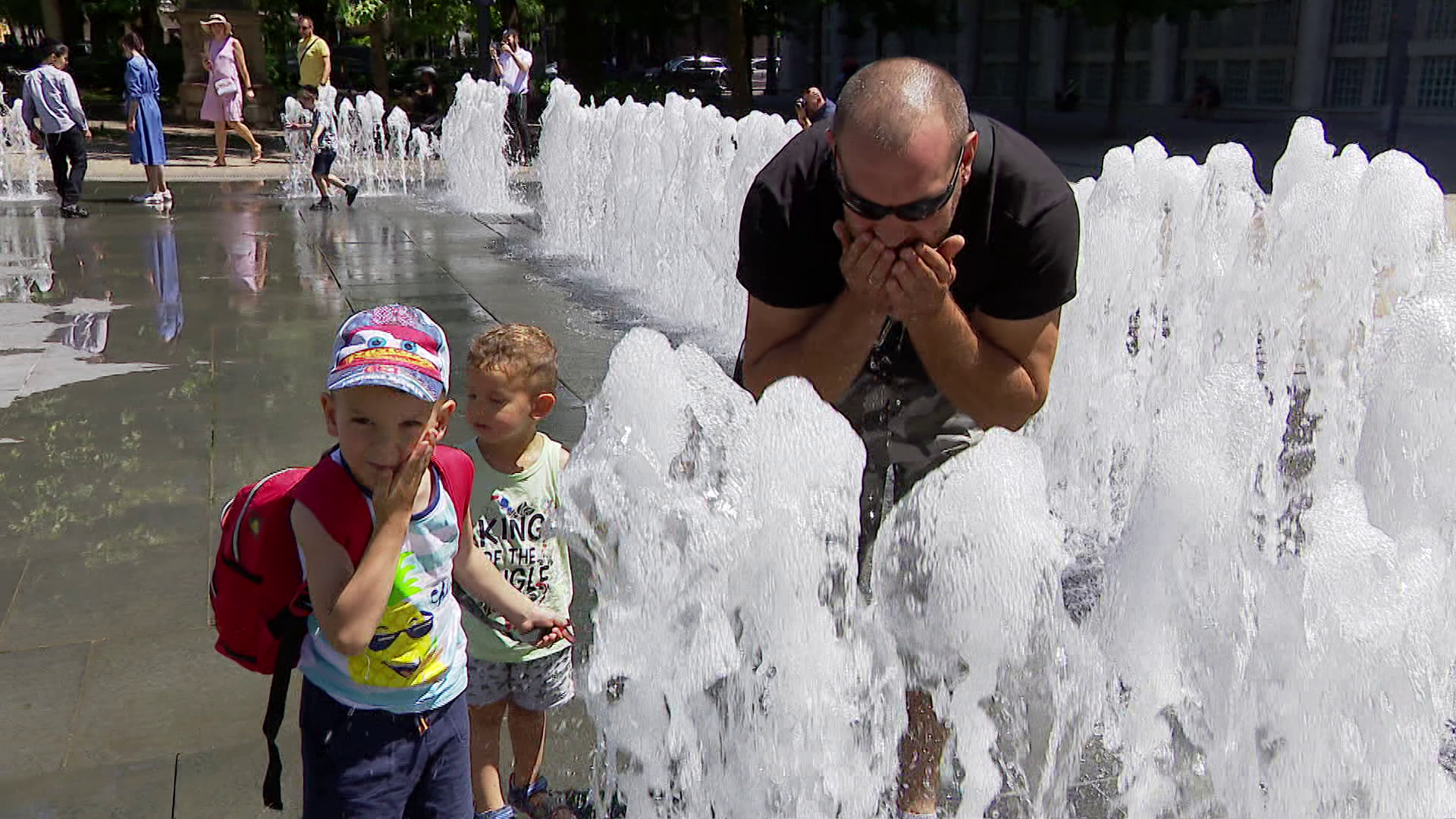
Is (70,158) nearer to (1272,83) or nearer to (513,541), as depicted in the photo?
(513,541)

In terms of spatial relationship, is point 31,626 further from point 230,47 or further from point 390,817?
point 230,47

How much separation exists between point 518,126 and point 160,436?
12596 mm

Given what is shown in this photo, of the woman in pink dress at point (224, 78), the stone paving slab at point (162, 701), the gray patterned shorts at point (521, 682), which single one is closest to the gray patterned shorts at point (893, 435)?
the gray patterned shorts at point (521, 682)

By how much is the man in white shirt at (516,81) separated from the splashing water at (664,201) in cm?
591

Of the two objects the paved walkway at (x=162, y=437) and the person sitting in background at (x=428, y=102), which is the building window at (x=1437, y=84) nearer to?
the person sitting in background at (x=428, y=102)

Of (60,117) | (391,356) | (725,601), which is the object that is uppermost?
(391,356)

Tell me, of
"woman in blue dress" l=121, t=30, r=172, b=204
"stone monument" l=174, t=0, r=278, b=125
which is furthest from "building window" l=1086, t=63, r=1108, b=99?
"woman in blue dress" l=121, t=30, r=172, b=204

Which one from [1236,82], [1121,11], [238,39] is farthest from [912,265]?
[1236,82]

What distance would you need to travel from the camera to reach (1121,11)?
2266cm

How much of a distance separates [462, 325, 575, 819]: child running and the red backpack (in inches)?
16.6

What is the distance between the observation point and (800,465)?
7.54ft

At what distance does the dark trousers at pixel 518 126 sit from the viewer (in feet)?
55.6

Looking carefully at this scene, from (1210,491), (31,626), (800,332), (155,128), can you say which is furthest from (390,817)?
(155,128)

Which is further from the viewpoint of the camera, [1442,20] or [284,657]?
[1442,20]
